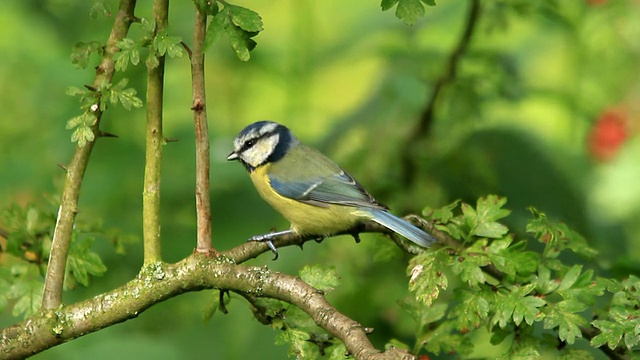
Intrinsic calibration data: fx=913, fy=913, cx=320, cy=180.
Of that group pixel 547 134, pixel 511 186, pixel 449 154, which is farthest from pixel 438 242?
pixel 547 134

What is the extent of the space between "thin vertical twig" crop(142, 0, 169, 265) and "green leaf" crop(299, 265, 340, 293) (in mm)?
255

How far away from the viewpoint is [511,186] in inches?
124

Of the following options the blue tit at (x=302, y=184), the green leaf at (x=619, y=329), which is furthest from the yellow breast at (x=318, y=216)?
the green leaf at (x=619, y=329)

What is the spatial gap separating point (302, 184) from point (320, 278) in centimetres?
110

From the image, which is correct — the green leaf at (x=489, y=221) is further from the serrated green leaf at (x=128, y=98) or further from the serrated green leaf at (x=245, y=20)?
the serrated green leaf at (x=128, y=98)

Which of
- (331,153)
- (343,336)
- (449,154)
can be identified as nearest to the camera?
(343,336)

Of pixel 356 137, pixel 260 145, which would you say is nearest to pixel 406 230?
pixel 260 145

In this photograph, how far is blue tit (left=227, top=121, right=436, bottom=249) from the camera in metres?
2.42

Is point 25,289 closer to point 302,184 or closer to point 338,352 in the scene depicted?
point 338,352

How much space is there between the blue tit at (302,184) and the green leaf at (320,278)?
1.66ft

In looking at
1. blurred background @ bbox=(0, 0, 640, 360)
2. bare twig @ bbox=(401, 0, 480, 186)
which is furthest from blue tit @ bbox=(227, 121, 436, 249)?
bare twig @ bbox=(401, 0, 480, 186)

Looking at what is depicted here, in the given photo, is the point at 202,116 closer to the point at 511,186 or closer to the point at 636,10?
the point at 511,186

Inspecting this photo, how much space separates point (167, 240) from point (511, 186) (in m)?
1.20

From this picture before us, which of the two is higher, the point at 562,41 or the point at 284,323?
the point at 284,323
